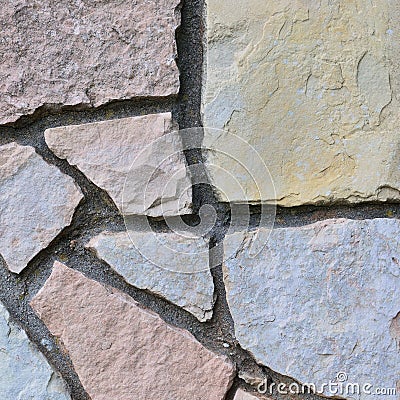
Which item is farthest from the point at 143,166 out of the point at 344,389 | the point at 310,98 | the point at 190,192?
the point at 344,389

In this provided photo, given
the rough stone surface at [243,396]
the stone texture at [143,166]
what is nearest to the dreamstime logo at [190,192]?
the stone texture at [143,166]

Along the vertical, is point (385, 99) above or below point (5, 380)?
above

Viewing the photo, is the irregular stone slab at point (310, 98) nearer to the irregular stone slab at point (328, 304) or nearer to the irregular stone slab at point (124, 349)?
the irregular stone slab at point (328, 304)

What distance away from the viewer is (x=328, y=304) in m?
0.68

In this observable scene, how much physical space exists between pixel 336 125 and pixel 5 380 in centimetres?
48

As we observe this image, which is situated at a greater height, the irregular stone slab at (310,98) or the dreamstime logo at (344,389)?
the irregular stone slab at (310,98)

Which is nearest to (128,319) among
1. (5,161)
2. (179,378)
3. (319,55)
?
(179,378)

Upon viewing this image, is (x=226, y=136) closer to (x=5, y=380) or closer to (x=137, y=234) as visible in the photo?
(x=137, y=234)

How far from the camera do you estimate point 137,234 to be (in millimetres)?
701

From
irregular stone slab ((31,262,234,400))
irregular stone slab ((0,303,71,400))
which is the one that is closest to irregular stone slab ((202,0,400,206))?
irregular stone slab ((31,262,234,400))

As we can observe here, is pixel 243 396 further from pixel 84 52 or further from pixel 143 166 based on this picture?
pixel 84 52

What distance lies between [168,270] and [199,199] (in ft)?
0.29

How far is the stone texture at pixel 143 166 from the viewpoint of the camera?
70 cm

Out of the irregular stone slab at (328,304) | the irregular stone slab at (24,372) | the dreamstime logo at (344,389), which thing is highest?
the irregular stone slab at (328,304)
